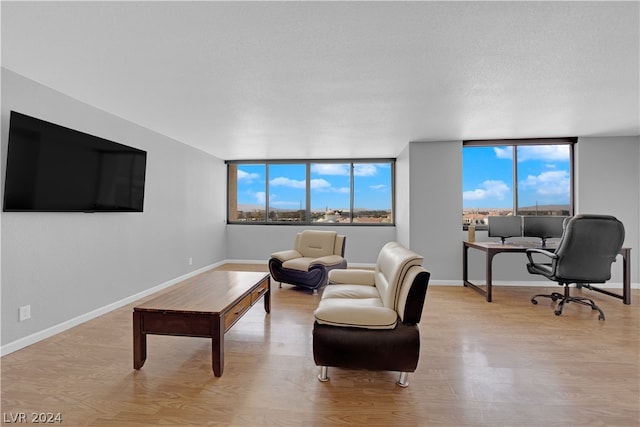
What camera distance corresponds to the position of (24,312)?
2729 millimetres

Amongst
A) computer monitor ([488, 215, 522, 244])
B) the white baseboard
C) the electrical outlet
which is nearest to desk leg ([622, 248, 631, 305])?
computer monitor ([488, 215, 522, 244])

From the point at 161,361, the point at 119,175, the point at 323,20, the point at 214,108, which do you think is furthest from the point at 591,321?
the point at 119,175

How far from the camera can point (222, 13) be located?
72.7 inches

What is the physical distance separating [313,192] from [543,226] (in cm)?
433

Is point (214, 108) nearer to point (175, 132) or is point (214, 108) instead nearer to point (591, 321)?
point (175, 132)

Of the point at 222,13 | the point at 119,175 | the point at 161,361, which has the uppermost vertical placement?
the point at 222,13

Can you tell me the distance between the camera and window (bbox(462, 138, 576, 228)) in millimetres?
5270

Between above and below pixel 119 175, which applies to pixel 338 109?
above

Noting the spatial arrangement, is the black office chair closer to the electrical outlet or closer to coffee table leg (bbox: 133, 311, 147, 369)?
coffee table leg (bbox: 133, 311, 147, 369)

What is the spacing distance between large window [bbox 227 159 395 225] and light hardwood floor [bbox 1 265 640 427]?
3.89 metres

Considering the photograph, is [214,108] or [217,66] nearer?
[217,66]

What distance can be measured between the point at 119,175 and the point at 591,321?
570cm

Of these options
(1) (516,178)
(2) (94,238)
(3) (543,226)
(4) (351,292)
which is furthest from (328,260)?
(1) (516,178)

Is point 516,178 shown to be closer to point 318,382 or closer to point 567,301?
point 567,301
